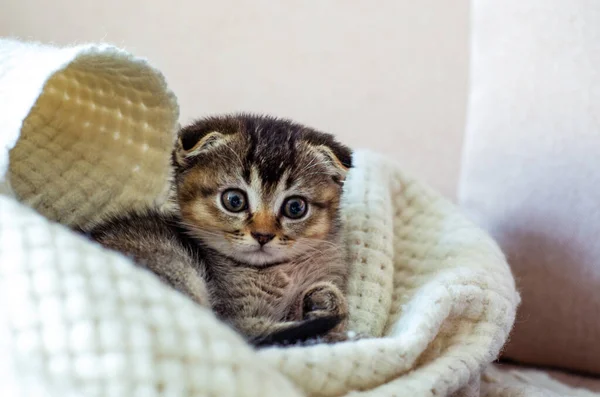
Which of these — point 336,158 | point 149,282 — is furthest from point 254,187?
point 149,282

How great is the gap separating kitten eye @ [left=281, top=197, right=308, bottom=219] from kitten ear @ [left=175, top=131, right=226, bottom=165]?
14 centimetres

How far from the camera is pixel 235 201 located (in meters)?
1.00

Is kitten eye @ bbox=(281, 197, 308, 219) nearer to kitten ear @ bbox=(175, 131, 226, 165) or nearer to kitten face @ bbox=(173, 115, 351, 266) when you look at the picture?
kitten face @ bbox=(173, 115, 351, 266)

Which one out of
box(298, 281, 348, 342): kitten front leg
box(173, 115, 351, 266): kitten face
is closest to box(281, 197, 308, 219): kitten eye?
box(173, 115, 351, 266): kitten face

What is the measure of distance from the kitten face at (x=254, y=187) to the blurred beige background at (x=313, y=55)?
0.70 metres

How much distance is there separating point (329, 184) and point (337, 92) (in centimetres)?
71

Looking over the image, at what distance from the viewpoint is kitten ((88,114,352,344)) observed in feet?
3.12

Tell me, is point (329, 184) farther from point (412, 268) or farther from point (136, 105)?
point (136, 105)

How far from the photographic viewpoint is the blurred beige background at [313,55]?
1682 millimetres

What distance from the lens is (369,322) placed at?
0.92 meters

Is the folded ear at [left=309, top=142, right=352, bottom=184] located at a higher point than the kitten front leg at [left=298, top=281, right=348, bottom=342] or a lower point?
higher

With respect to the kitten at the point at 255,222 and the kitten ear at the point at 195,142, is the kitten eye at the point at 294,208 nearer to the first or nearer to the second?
the kitten at the point at 255,222

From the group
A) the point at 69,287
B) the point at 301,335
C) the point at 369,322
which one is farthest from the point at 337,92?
the point at 69,287

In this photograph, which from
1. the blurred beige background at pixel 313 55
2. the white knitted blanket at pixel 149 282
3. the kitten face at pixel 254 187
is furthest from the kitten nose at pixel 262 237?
the blurred beige background at pixel 313 55
